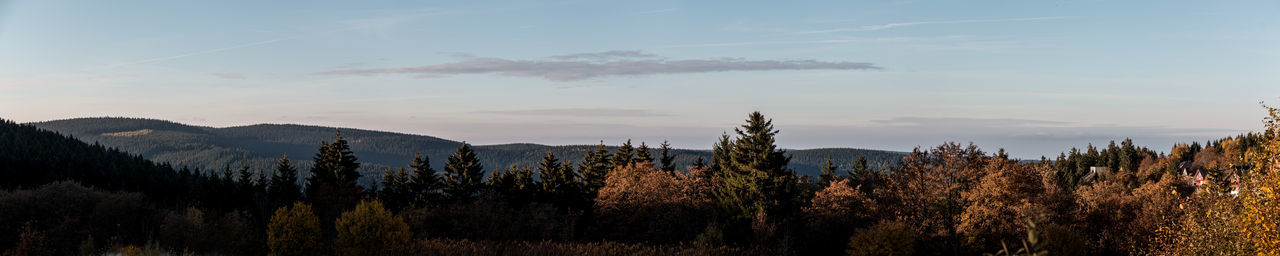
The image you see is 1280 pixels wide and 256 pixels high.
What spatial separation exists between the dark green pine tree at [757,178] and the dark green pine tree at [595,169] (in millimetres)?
16506

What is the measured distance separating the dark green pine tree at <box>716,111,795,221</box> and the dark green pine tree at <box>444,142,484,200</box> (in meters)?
28.3

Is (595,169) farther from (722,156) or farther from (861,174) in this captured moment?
(861,174)

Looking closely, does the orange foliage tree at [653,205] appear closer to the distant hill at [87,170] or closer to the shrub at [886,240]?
the shrub at [886,240]

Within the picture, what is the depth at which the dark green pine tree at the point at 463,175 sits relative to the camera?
82.4m

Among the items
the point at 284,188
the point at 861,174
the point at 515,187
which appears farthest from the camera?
the point at 861,174

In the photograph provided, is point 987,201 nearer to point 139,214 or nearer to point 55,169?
point 139,214

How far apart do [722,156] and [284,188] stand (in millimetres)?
52082

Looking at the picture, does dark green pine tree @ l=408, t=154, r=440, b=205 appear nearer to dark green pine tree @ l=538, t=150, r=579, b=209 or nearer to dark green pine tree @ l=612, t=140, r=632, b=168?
dark green pine tree @ l=538, t=150, r=579, b=209

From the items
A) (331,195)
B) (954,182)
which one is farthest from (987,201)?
(331,195)

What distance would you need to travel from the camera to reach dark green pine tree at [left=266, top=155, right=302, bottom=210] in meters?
92.3

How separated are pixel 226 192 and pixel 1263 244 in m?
123

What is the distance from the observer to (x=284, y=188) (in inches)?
3659

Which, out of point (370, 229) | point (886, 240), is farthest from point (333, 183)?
point (886, 240)

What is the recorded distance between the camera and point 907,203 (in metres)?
58.6
